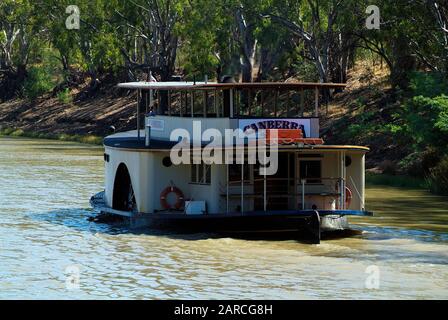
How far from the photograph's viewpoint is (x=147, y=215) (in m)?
26.2

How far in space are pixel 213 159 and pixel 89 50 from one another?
52219 millimetres

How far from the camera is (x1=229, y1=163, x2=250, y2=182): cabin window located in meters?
26.0

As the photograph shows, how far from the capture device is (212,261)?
2331 centimetres

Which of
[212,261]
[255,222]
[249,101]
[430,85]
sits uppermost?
[430,85]

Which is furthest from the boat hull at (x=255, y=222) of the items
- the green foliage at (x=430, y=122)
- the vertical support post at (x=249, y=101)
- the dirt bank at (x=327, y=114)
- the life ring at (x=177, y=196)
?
the green foliage at (x=430, y=122)

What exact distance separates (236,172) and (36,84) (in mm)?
62019

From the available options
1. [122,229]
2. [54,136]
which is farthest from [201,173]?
[54,136]

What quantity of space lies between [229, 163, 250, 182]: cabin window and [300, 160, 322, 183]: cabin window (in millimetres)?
1321

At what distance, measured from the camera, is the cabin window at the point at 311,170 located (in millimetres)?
26359

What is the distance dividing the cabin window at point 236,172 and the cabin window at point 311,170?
1.32 metres

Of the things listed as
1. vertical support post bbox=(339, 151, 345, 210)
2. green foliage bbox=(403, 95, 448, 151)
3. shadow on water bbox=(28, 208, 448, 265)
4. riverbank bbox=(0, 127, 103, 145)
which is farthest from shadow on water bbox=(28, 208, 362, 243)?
riverbank bbox=(0, 127, 103, 145)

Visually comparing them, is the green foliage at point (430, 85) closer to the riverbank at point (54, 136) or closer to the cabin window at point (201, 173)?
the cabin window at point (201, 173)

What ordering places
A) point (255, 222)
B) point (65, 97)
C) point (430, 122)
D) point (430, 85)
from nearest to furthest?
1. point (255, 222)
2. point (430, 122)
3. point (430, 85)
4. point (65, 97)

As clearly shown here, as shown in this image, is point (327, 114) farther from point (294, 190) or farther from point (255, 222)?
point (255, 222)
